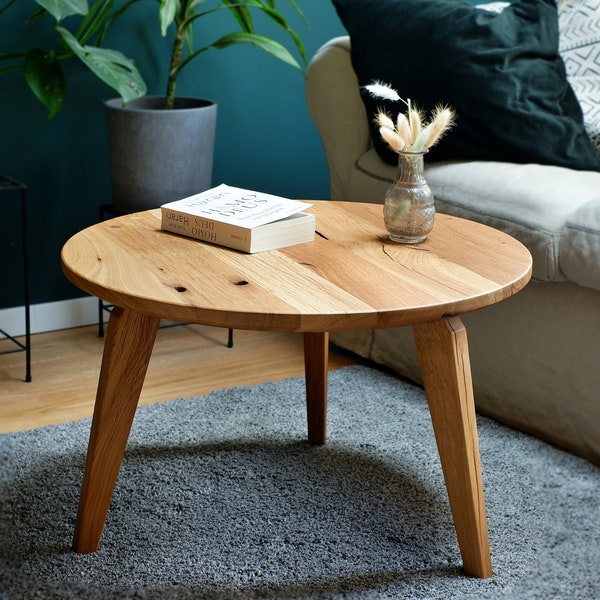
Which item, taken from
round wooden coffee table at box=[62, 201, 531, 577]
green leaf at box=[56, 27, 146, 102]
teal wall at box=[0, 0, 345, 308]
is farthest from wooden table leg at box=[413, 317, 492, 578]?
teal wall at box=[0, 0, 345, 308]

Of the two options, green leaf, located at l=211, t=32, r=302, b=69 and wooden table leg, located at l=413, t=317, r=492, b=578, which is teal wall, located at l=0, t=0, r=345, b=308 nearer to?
green leaf, located at l=211, t=32, r=302, b=69

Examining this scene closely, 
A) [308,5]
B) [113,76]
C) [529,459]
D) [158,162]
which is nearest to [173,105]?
[158,162]

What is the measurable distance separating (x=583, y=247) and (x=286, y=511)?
0.67 m

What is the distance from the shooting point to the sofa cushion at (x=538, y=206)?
61.9 inches

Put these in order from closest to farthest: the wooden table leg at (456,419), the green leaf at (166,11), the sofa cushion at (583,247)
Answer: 1. the wooden table leg at (456,419)
2. the sofa cushion at (583,247)
3. the green leaf at (166,11)

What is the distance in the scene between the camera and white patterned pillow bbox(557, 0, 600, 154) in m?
2.02

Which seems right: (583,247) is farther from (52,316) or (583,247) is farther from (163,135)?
(52,316)

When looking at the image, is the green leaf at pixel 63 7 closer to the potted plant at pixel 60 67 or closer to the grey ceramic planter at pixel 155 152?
the potted plant at pixel 60 67

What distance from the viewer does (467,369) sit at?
A: 126cm

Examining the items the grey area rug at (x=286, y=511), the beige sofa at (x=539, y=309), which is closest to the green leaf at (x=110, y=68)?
the beige sofa at (x=539, y=309)

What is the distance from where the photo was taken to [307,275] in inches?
48.8

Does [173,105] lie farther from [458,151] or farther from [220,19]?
[458,151]

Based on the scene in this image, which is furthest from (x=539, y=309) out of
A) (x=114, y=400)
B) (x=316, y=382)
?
(x=114, y=400)

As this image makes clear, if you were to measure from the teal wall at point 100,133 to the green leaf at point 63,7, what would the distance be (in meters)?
0.38
